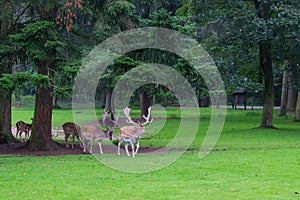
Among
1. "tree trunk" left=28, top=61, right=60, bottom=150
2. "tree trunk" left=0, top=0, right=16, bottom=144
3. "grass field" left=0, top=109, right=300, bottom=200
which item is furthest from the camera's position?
"tree trunk" left=28, top=61, right=60, bottom=150

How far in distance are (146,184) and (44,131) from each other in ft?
24.8

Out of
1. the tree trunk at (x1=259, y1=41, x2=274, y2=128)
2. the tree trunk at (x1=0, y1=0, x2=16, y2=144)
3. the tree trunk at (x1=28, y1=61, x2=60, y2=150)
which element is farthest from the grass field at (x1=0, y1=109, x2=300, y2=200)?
the tree trunk at (x1=259, y1=41, x2=274, y2=128)

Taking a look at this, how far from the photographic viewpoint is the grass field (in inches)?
370

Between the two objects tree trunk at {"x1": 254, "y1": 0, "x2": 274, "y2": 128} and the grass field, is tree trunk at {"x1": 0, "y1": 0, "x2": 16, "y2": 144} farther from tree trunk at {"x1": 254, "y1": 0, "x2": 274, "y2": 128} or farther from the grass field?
tree trunk at {"x1": 254, "y1": 0, "x2": 274, "y2": 128}

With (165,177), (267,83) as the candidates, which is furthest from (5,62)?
(267,83)

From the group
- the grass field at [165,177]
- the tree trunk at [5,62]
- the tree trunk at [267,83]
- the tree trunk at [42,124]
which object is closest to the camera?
the grass field at [165,177]

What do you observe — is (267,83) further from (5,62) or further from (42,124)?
(5,62)

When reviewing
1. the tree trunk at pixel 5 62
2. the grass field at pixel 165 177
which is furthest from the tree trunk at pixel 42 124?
the grass field at pixel 165 177

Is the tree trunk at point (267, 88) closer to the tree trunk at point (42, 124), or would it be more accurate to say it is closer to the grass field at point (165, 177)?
the grass field at point (165, 177)

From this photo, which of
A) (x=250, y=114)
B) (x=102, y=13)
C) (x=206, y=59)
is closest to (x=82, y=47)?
(x=102, y=13)

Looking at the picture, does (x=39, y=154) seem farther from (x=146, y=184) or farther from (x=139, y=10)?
(x=139, y=10)

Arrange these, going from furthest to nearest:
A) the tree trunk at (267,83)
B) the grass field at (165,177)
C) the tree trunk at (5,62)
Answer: the tree trunk at (267,83), the tree trunk at (5,62), the grass field at (165,177)

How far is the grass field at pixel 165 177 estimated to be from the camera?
30.8 ft

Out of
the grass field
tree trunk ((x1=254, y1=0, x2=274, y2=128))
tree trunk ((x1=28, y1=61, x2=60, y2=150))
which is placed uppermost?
tree trunk ((x1=254, y1=0, x2=274, y2=128))
